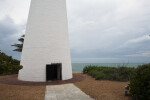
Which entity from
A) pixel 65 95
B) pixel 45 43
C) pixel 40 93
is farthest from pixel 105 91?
pixel 45 43

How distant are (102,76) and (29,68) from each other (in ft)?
23.0

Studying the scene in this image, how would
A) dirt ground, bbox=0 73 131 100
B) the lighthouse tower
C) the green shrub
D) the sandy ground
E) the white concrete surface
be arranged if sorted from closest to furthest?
the green shrub < the white concrete surface < the sandy ground < dirt ground, bbox=0 73 131 100 < the lighthouse tower

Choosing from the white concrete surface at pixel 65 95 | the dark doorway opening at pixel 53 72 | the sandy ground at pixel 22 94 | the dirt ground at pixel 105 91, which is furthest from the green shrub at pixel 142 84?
the dark doorway opening at pixel 53 72

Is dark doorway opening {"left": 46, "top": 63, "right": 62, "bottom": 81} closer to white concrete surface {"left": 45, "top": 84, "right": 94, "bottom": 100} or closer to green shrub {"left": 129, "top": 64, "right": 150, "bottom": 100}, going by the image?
white concrete surface {"left": 45, "top": 84, "right": 94, "bottom": 100}

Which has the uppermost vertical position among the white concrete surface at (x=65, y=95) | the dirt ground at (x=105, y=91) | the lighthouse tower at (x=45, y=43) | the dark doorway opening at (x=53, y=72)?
the lighthouse tower at (x=45, y=43)

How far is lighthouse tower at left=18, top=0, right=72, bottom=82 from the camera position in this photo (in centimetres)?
1152

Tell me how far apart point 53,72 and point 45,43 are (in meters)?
3.23

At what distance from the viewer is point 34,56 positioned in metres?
11.6

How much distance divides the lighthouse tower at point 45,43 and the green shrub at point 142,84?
739 centimetres

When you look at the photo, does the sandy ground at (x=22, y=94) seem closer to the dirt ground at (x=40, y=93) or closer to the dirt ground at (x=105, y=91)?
the dirt ground at (x=40, y=93)

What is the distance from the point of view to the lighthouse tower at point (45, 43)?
11516mm

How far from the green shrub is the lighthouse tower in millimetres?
7388

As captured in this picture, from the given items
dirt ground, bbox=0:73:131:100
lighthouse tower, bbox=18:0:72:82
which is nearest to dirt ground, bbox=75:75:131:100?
dirt ground, bbox=0:73:131:100

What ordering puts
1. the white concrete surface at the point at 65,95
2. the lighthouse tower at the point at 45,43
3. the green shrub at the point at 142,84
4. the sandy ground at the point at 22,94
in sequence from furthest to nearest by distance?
1. the lighthouse tower at the point at 45,43
2. the sandy ground at the point at 22,94
3. the white concrete surface at the point at 65,95
4. the green shrub at the point at 142,84
